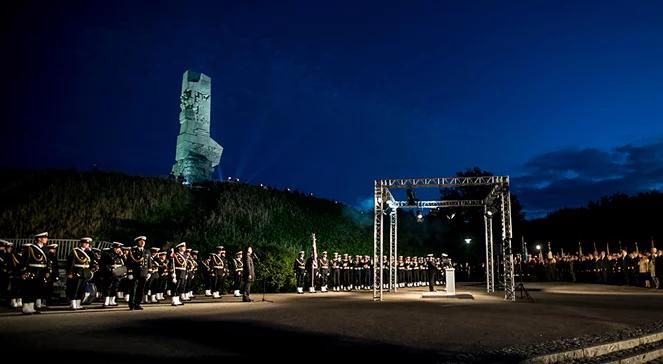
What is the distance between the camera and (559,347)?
295 inches

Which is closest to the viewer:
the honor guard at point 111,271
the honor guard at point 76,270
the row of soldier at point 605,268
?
the honor guard at point 76,270

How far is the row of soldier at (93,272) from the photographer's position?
12.3 metres

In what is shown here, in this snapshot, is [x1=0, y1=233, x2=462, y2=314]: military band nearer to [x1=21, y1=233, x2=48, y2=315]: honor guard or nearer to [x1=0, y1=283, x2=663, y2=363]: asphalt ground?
[x1=21, y1=233, x2=48, y2=315]: honor guard

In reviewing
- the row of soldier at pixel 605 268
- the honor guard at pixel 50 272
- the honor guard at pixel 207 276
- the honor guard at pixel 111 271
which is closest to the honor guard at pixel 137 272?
the honor guard at pixel 111 271

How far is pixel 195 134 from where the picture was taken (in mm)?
55125

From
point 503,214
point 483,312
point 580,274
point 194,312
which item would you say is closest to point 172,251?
point 194,312

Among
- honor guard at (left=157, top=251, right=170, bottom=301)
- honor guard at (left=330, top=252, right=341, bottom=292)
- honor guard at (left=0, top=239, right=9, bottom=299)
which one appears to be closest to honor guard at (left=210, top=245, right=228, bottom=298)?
honor guard at (left=157, top=251, right=170, bottom=301)

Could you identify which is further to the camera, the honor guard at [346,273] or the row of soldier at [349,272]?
the honor guard at [346,273]

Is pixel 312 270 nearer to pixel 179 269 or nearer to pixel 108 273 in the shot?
pixel 179 269

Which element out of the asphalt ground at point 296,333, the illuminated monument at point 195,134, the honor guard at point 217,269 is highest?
the illuminated monument at point 195,134

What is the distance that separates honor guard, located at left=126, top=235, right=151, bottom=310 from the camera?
1386 centimetres

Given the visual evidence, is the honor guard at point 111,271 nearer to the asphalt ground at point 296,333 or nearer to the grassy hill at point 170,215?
the asphalt ground at point 296,333

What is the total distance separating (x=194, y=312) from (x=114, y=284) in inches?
147

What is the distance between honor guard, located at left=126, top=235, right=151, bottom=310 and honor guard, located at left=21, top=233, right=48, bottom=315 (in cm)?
232
